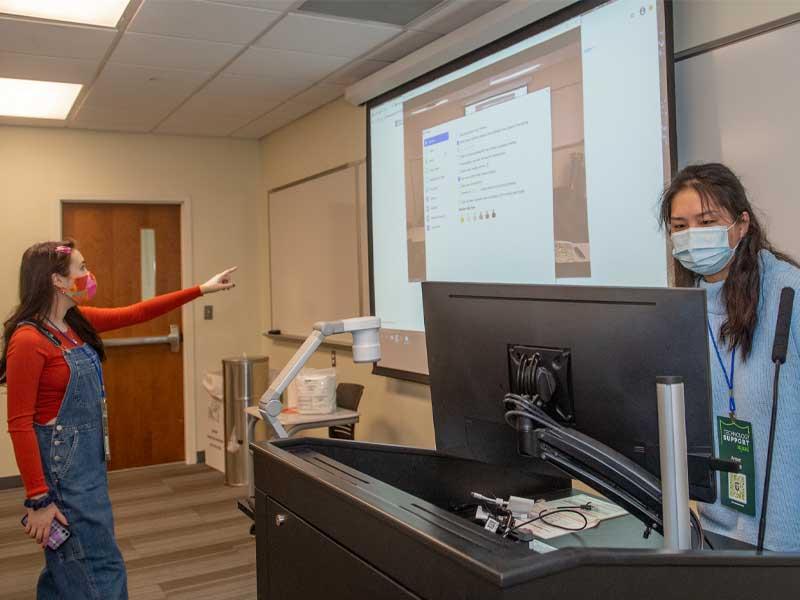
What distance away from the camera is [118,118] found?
5.15 m

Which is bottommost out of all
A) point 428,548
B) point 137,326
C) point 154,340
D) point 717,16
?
point 428,548

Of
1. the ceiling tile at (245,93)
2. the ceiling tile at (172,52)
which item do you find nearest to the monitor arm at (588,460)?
the ceiling tile at (172,52)

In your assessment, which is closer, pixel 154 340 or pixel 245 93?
pixel 245 93

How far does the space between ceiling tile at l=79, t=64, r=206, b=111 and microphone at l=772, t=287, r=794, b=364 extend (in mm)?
3628

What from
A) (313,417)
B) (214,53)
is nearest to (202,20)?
(214,53)

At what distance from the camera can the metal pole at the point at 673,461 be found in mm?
917

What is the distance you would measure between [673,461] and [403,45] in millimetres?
3169

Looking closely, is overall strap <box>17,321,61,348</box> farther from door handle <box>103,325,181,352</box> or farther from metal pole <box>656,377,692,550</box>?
door handle <box>103,325,181,352</box>

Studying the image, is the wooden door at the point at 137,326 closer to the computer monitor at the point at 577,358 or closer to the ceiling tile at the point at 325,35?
the ceiling tile at the point at 325,35

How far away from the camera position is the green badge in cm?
151

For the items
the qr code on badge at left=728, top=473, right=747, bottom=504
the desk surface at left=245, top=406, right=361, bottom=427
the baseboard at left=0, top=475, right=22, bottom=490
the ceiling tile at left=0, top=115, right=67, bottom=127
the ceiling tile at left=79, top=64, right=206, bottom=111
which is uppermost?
the ceiling tile at left=0, top=115, right=67, bottom=127

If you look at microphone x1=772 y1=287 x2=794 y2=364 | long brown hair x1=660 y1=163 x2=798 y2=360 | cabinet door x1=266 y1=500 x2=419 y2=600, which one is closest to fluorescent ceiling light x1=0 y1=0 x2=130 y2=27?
long brown hair x1=660 y1=163 x2=798 y2=360

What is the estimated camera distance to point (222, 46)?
365 centimetres

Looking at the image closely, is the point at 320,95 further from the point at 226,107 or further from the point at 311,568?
the point at 311,568
